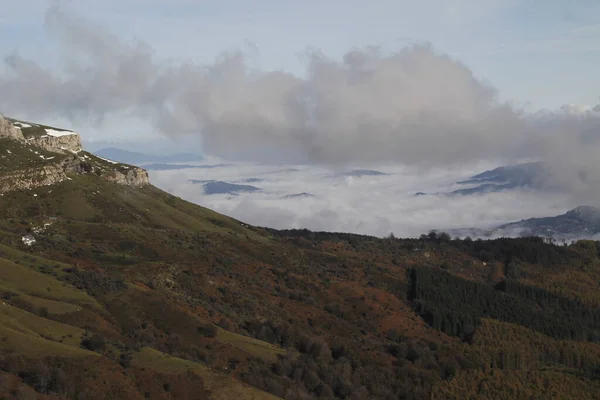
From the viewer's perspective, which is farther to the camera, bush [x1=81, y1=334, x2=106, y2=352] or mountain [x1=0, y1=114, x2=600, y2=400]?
bush [x1=81, y1=334, x2=106, y2=352]

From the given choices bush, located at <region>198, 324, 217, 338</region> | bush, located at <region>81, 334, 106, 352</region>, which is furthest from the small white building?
bush, located at <region>81, 334, 106, 352</region>

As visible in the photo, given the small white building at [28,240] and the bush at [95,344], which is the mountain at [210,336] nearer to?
the bush at [95,344]

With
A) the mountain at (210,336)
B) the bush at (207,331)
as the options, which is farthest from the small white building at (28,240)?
the bush at (207,331)

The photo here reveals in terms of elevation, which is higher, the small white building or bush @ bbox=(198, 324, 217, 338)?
the small white building

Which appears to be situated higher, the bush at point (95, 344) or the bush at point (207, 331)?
the bush at point (95, 344)

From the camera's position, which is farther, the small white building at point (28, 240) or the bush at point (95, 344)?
the small white building at point (28, 240)

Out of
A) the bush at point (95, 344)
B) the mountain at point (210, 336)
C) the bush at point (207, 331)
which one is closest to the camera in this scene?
the mountain at point (210, 336)

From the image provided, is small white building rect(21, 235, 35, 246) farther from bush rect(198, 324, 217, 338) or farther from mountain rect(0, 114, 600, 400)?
bush rect(198, 324, 217, 338)

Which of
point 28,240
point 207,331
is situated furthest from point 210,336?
point 28,240

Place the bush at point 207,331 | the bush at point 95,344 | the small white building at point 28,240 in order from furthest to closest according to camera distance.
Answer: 1. the small white building at point 28,240
2. the bush at point 207,331
3. the bush at point 95,344

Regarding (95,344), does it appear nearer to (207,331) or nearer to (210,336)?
(207,331)

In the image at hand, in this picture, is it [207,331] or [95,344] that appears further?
[207,331]

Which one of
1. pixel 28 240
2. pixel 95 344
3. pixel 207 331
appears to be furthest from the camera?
pixel 28 240

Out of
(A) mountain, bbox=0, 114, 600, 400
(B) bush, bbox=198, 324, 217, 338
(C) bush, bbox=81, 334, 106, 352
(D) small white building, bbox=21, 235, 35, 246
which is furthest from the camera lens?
(D) small white building, bbox=21, 235, 35, 246
